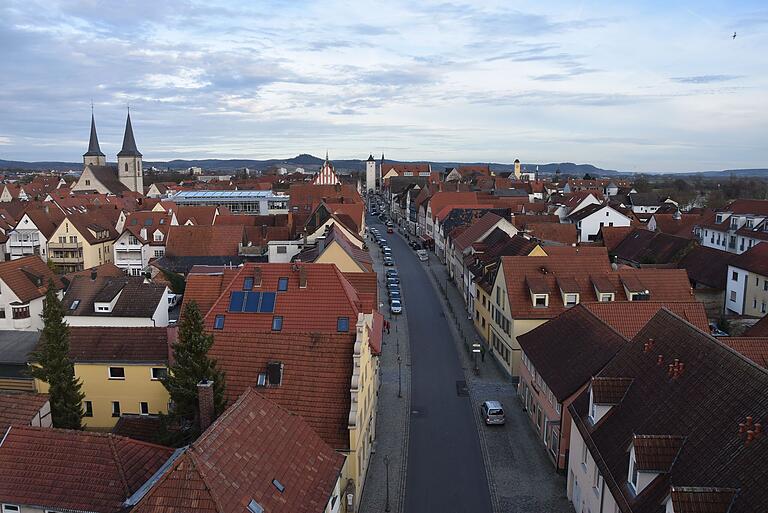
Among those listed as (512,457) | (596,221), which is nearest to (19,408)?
(512,457)

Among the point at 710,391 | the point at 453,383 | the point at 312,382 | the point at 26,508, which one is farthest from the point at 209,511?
the point at 453,383

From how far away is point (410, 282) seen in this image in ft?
232

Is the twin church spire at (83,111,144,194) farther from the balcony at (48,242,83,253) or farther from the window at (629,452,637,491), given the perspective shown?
the window at (629,452,637,491)

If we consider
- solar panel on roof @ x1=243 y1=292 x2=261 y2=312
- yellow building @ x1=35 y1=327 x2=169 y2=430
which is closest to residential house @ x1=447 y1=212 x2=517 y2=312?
solar panel on roof @ x1=243 y1=292 x2=261 y2=312

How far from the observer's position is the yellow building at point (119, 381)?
3056 centimetres

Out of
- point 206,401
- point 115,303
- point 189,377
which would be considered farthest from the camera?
point 115,303

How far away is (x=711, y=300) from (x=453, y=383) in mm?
31672

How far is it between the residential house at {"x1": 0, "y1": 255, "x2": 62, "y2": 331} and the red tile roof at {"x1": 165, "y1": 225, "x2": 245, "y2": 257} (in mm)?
19158

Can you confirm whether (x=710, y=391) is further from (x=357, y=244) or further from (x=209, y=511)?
(x=357, y=244)

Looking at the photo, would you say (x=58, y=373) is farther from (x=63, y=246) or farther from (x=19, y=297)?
(x=63, y=246)

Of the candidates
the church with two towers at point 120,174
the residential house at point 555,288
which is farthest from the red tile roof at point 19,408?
the church with two towers at point 120,174

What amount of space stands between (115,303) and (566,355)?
3227cm

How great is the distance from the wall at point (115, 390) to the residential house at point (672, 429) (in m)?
19.3

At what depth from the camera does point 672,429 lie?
721 inches
